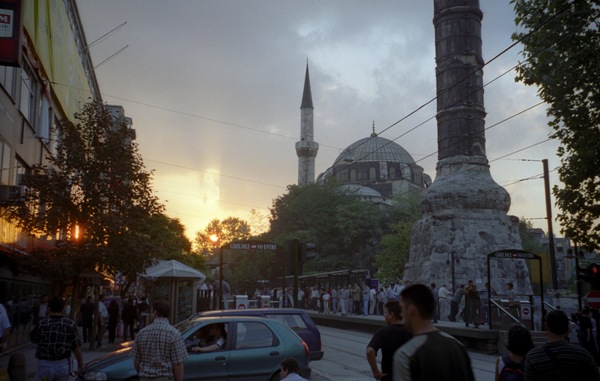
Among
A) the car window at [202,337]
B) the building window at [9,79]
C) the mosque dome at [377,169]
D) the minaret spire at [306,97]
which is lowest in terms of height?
the car window at [202,337]

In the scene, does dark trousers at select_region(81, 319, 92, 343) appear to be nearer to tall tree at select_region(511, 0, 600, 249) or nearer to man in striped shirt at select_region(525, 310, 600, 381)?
tall tree at select_region(511, 0, 600, 249)

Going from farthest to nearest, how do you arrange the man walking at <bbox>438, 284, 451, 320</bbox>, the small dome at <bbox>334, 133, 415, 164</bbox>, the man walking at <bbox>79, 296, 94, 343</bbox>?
the small dome at <bbox>334, 133, 415, 164</bbox> → the man walking at <bbox>438, 284, 451, 320</bbox> → the man walking at <bbox>79, 296, 94, 343</bbox>

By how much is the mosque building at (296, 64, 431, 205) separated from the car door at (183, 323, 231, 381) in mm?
81882

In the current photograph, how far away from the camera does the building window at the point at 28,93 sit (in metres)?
18.4

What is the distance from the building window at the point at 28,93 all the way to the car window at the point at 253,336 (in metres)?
12.5

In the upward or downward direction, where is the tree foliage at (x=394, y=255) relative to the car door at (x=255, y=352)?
upward

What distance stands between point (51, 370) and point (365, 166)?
9303cm

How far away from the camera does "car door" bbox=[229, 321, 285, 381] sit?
340 inches

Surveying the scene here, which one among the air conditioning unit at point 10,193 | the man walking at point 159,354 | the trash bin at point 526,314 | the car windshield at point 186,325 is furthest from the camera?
the trash bin at point 526,314

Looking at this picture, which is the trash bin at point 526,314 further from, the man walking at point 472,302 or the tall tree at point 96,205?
the tall tree at point 96,205

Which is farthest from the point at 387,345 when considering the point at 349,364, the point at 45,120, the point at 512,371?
the point at 45,120

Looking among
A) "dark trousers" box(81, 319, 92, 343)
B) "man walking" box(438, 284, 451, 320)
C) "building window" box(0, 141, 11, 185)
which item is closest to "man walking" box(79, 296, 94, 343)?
"dark trousers" box(81, 319, 92, 343)

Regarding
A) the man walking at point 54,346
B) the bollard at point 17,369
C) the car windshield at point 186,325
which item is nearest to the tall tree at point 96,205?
the car windshield at point 186,325

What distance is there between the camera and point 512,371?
4.99 m
